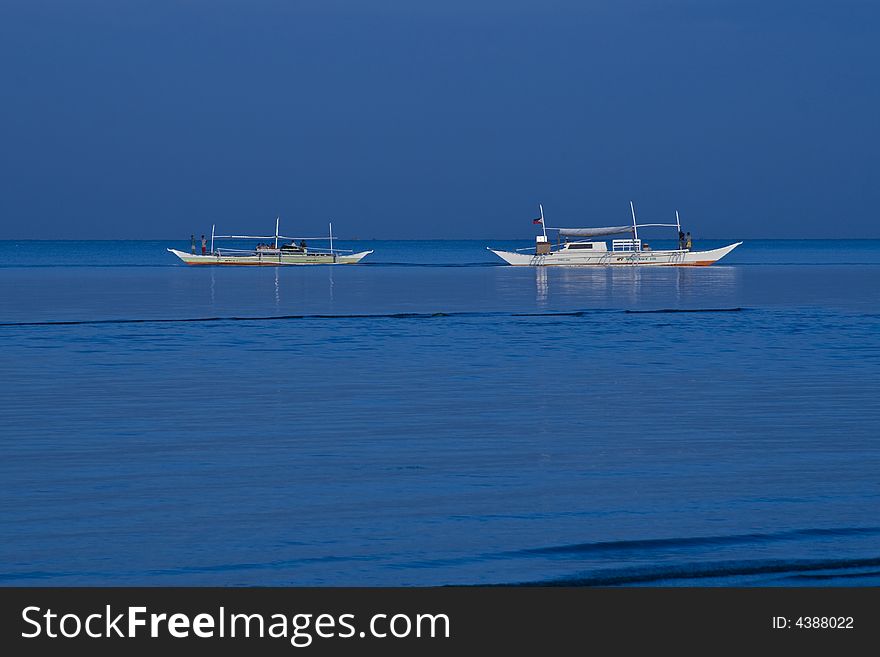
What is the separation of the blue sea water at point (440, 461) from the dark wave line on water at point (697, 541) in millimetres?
34

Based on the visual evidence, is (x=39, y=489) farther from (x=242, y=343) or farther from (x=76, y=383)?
(x=242, y=343)

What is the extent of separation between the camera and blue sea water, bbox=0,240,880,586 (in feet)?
28.3

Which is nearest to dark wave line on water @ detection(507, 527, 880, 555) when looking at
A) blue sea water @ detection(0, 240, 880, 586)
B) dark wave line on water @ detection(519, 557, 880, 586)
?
blue sea water @ detection(0, 240, 880, 586)

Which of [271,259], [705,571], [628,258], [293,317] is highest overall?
[271,259]

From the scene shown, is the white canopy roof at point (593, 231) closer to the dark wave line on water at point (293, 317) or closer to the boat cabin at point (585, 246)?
the boat cabin at point (585, 246)

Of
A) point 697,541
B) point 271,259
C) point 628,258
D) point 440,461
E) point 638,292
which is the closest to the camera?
point 697,541

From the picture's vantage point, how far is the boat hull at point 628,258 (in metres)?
99.1

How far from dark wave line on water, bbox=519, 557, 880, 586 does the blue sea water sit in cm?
3

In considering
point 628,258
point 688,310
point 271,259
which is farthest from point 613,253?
point 688,310

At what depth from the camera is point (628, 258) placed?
99188 mm

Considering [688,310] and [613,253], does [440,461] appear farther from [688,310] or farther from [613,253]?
[613,253]

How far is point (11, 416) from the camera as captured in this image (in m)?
15.7

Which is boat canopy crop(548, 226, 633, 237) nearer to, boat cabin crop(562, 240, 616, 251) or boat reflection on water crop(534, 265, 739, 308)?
boat cabin crop(562, 240, 616, 251)

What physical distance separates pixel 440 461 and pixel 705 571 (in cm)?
448
